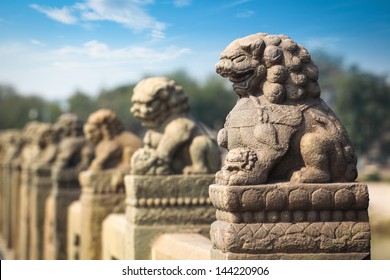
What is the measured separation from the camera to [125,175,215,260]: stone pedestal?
9.36m

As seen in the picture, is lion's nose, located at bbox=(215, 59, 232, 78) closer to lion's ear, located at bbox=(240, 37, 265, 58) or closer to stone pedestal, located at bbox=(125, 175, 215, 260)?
lion's ear, located at bbox=(240, 37, 265, 58)

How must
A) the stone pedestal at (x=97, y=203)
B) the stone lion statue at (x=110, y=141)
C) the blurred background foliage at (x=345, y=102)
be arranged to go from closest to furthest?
the stone pedestal at (x=97, y=203), the stone lion statue at (x=110, y=141), the blurred background foliage at (x=345, y=102)

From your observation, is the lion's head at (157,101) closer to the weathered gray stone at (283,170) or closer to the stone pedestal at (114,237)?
the stone pedestal at (114,237)

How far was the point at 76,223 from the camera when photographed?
13.8 metres

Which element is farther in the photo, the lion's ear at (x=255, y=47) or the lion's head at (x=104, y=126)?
the lion's head at (x=104, y=126)

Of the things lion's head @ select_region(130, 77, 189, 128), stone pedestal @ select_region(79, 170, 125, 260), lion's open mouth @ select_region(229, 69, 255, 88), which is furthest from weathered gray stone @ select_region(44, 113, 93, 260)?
lion's open mouth @ select_region(229, 69, 255, 88)

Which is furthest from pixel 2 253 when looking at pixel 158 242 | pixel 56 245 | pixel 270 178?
pixel 270 178

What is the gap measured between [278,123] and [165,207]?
3.30 meters

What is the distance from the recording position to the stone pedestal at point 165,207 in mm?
9359

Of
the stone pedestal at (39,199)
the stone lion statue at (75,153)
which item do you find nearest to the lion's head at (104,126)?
the stone lion statue at (75,153)

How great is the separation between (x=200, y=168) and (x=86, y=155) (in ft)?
20.3

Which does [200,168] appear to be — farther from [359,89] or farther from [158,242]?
[359,89]

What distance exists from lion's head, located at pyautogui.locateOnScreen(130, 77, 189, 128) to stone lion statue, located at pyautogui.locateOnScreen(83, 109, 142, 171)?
258cm

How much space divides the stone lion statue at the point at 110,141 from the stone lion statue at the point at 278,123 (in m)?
5.86
